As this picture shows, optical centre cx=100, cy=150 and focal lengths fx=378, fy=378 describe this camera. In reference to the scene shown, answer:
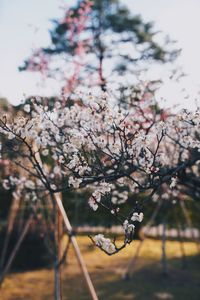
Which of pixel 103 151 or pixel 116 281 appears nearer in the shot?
pixel 103 151

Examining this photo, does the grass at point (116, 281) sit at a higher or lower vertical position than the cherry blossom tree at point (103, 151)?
lower

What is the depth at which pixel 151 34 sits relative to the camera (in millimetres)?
19594

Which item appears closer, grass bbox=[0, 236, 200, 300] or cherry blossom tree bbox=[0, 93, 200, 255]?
cherry blossom tree bbox=[0, 93, 200, 255]

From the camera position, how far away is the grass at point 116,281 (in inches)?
314

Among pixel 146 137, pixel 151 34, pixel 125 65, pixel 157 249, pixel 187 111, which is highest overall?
pixel 151 34

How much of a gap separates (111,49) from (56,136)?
15282 millimetres

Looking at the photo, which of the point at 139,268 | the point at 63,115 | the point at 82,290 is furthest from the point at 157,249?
the point at 63,115

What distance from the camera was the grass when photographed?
796 centimetres

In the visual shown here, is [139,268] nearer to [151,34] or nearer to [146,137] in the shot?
[146,137]

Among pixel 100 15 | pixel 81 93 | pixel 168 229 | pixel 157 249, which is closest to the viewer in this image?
pixel 81 93

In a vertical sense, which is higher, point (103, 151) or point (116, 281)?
point (103, 151)

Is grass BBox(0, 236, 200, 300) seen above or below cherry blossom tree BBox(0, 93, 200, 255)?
below

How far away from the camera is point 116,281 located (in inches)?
350

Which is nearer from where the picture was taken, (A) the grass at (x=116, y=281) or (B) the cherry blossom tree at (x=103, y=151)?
(B) the cherry blossom tree at (x=103, y=151)
